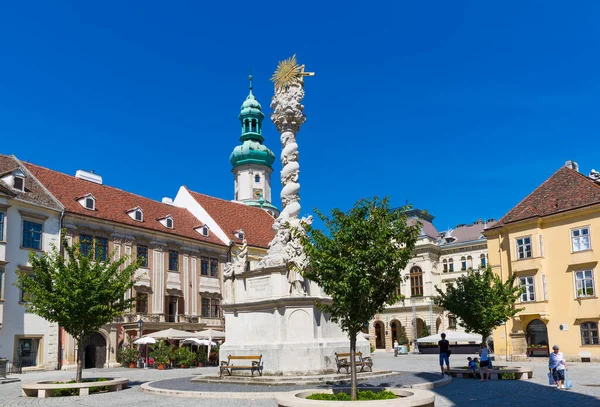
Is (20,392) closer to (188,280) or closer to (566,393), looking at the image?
(566,393)

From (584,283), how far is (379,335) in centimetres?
3348

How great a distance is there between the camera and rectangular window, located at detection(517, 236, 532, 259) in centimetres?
3628

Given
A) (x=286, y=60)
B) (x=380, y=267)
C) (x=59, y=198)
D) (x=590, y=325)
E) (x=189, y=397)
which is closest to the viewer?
(x=380, y=267)

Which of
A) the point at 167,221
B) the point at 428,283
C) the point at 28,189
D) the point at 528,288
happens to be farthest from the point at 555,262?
the point at 28,189

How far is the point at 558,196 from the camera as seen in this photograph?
120ft

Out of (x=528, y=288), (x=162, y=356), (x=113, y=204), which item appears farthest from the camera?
(x=113, y=204)

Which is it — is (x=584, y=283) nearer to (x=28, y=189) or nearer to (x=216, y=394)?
(x=216, y=394)

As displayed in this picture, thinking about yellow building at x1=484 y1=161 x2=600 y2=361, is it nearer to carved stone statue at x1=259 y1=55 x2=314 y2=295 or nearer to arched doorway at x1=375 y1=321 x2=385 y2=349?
carved stone statue at x1=259 y1=55 x2=314 y2=295

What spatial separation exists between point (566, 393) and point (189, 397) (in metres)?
9.69

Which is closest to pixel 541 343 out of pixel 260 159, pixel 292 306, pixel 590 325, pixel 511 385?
pixel 590 325

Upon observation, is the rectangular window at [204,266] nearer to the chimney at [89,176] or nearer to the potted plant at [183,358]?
the chimney at [89,176]

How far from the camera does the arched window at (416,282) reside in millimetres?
62531

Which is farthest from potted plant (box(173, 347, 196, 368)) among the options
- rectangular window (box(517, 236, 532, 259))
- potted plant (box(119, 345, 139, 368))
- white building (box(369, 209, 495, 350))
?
white building (box(369, 209, 495, 350))

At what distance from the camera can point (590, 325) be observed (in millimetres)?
33219
